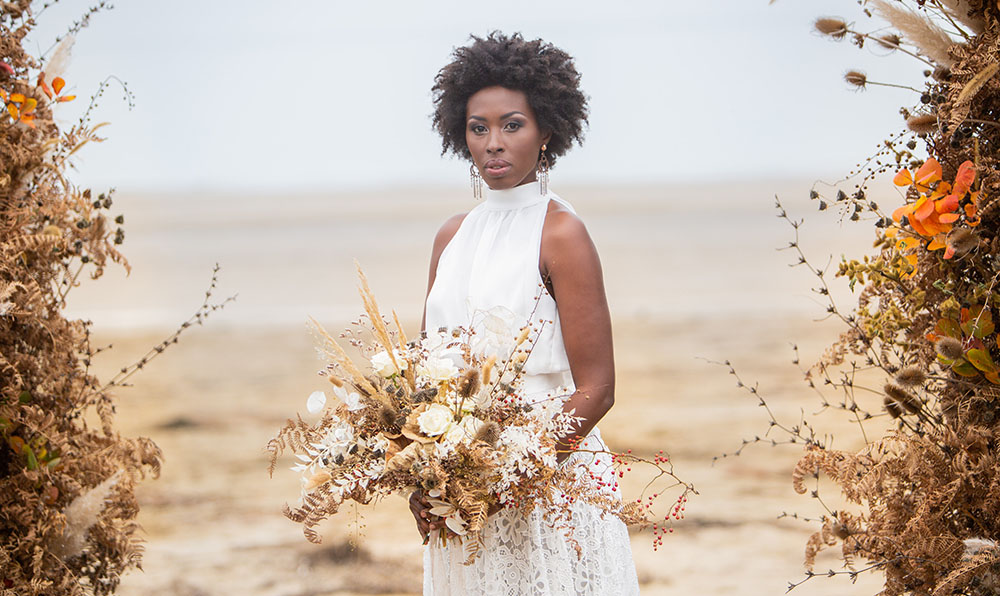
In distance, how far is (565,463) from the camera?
8.22ft

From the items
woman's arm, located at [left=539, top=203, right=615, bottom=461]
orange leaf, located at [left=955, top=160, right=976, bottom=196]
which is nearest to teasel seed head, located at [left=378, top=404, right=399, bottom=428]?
woman's arm, located at [left=539, top=203, right=615, bottom=461]

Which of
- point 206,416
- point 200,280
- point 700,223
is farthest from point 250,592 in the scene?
point 700,223

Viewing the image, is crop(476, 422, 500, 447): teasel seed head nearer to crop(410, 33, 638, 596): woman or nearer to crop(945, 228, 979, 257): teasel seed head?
crop(410, 33, 638, 596): woman

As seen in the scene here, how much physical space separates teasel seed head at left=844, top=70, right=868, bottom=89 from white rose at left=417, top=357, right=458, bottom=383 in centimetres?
115

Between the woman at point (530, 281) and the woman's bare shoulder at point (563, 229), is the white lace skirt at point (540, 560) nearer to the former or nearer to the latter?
the woman at point (530, 281)

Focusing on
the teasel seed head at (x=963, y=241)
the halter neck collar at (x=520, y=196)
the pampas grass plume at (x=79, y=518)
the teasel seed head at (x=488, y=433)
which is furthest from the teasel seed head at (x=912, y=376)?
the pampas grass plume at (x=79, y=518)

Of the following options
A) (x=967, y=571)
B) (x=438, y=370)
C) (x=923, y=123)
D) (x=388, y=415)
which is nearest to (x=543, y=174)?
(x=438, y=370)

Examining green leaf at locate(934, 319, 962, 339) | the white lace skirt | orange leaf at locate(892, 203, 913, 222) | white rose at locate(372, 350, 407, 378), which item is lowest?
the white lace skirt

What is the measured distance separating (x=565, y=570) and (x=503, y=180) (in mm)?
1052

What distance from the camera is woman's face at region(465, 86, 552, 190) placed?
2.70 m

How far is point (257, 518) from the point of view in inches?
251

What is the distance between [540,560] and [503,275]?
0.74 m

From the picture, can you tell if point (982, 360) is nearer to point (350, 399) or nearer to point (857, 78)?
point (857, 78)

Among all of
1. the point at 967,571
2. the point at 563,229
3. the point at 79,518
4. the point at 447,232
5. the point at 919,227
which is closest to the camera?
the point at 967,571
